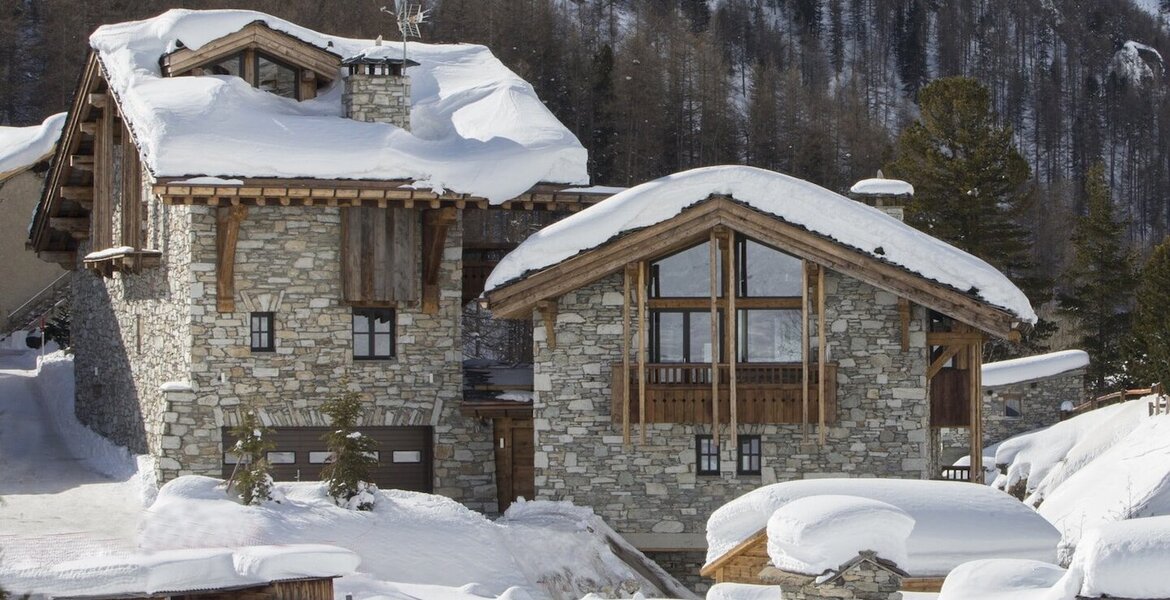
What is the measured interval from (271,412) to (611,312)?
17.6 ft

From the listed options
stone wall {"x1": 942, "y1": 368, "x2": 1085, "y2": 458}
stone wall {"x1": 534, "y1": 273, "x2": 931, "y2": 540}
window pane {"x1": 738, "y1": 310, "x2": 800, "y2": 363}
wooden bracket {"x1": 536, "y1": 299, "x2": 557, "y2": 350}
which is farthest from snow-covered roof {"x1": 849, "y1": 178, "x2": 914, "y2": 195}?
stone wall {"x1": 942, "y1": 368, "x2": 1085, "y2": 458}

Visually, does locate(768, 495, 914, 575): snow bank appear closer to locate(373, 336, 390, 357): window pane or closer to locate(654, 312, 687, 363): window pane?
locate(654, 312, 687, 363): window pane

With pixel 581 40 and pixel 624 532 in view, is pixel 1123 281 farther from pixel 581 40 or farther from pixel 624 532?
pixel 581 40

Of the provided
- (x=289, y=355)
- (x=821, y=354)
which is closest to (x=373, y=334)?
(x=289, y=355)

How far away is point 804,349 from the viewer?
25.8 meters

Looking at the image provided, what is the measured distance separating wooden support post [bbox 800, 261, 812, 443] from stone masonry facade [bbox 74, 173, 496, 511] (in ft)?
16.3

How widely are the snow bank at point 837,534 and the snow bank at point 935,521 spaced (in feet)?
10.8

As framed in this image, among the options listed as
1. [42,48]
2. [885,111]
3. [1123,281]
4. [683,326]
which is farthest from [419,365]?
[885,111]

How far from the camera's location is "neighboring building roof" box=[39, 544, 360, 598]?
18.5m

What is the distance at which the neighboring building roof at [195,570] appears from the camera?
18.5m

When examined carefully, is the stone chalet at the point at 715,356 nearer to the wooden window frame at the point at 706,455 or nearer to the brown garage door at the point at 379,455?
the wooden window frame at the point at 706,455

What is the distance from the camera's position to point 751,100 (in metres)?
83.6

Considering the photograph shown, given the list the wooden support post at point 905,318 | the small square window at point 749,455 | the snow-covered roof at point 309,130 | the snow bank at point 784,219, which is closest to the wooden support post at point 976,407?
the wooden support post at point 905,318

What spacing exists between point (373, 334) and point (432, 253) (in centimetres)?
156
